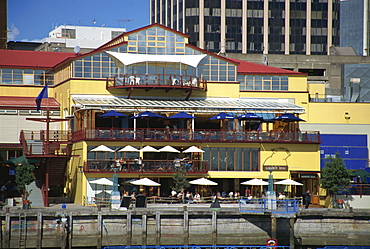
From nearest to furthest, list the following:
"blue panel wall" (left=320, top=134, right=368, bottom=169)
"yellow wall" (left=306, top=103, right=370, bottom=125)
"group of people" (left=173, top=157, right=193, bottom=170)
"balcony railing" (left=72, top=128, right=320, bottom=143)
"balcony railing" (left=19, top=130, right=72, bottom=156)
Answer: "balcony railing" (left=19, top=130, right=72, bottom=156) → "balcony railing" (left=72, top=128, right=320, bottom=143) → "group of people" (left=173, top=157, right=193, bottom=170) → "yellow wall" (left=306, top=103, right=370, bottom=125) → "blue panel wall" (left=320, top=134, right=368, bottom=169)

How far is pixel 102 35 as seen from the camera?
124 meters

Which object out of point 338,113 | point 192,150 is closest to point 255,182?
point 192,150

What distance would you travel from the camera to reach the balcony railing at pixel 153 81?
70.6 meters

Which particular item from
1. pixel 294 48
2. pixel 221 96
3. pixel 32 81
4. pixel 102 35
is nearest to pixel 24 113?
pixel 32 81

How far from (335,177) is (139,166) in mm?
16241

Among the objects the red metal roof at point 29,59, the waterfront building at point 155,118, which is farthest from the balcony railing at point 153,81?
the red metal roof at point 29,59

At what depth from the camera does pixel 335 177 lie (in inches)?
2554

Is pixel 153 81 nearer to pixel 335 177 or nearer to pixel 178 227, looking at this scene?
pixel 335 177

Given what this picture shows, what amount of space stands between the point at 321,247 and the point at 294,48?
9130cm

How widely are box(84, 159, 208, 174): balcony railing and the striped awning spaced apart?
542 centimetres

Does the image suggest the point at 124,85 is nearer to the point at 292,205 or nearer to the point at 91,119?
the point at 91,119

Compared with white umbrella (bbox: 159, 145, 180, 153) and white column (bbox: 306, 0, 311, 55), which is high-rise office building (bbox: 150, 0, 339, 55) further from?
white umbrella (bbox: 159, 145, 180, 153)

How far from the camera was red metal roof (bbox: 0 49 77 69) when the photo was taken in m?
77.1

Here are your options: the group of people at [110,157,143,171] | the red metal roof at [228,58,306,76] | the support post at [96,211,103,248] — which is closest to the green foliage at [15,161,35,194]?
the group of people at [110,157,143,171]
